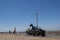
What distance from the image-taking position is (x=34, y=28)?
5791 centimetres

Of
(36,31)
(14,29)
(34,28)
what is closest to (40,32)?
(36,31)

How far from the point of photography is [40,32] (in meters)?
53.2

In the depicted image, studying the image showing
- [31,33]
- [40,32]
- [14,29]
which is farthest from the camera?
[14,29]

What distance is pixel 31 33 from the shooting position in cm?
5691

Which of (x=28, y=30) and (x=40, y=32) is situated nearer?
(x=40, y=32)

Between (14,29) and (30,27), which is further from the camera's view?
(14,29)

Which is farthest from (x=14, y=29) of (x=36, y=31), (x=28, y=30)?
(x=36, y=31)

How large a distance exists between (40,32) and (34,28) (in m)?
5.20

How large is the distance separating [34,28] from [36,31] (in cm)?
391

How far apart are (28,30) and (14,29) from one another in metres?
18.0

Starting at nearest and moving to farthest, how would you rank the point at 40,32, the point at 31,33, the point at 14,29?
1. the point at 40,32
2. the point at 31,33
3. the point at 14,29

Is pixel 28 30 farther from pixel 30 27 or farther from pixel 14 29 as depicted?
pixel 14 29

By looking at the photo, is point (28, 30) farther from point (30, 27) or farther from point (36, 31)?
point (36, 31)

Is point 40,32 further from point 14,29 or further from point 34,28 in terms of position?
point 14,29
